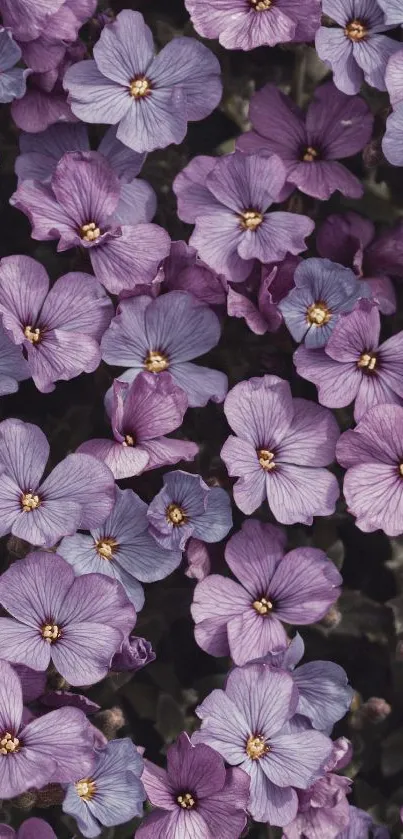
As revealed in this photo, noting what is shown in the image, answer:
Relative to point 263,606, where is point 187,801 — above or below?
below

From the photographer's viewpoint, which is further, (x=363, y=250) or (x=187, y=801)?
(x=363, y=250)

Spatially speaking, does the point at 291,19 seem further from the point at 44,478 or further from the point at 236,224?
the point at 44,478

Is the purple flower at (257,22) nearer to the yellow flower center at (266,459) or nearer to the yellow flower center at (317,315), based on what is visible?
the yellow flower center at (317,315)

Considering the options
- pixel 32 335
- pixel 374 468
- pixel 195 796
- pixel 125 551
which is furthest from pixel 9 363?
pixel 195 796

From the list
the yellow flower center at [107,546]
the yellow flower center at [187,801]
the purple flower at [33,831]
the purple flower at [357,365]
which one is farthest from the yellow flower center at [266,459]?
the purple flower at [33,831]

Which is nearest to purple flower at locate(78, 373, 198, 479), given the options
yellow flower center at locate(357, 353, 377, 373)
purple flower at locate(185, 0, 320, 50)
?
yellow flower center at locate(357, 353, 377, 373)

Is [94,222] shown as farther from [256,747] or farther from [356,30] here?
[256,747]
